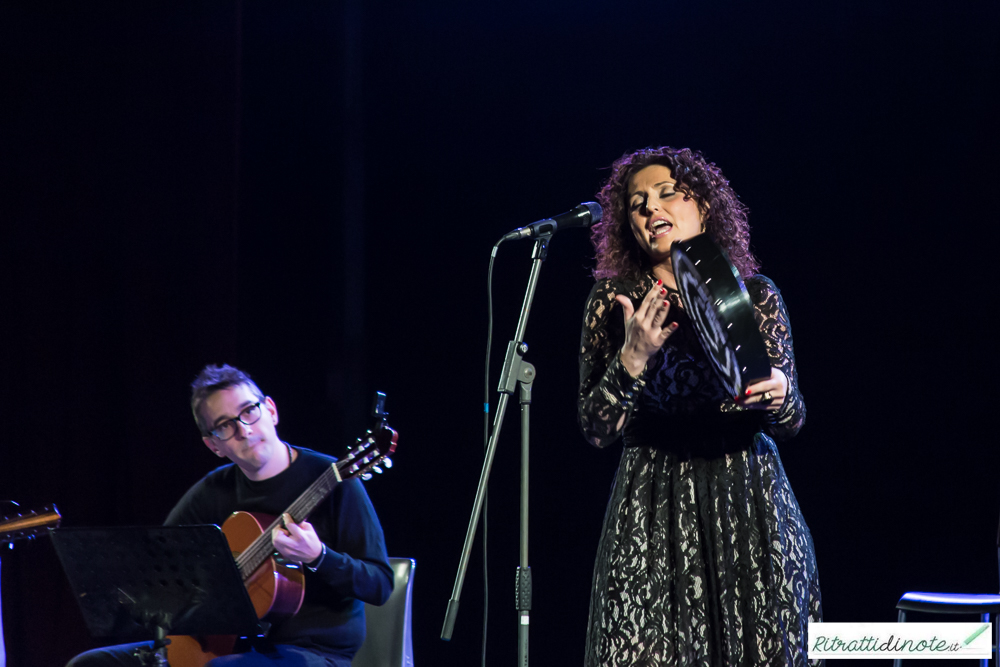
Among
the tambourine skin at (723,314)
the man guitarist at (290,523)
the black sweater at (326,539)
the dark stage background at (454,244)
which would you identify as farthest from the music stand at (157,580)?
the dark stage background at (454,244)

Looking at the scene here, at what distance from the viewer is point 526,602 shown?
1896 millimetres

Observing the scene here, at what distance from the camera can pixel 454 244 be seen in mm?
4023

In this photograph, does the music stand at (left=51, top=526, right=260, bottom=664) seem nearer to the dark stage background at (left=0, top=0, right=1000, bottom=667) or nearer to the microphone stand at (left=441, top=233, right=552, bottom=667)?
the microphone stand at (left=441, top=233, right=552, bottom=667)

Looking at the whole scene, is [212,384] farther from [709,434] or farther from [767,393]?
[767,393]

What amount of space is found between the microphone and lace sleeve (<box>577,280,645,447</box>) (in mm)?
177

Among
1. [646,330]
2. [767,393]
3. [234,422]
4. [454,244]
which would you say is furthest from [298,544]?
[454,244]

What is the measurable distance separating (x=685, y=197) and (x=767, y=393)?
1.82 ft

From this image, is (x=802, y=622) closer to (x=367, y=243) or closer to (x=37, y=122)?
(x=367, y=243)

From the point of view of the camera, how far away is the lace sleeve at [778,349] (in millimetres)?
1770

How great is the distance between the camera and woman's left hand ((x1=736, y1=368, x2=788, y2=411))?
162 centimetres

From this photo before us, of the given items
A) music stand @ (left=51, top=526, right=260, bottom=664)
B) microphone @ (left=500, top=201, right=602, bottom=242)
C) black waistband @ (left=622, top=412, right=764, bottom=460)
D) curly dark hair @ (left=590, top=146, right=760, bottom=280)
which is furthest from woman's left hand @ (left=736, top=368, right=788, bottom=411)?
music stand @ (left=51, top=526, right=260, bottom=664)

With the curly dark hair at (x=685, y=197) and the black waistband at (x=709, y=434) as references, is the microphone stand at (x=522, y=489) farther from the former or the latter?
the black waistband at (x=709, y=434)

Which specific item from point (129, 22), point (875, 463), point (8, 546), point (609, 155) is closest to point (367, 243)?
point (609, 155)

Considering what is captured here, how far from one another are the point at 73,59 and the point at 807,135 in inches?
118
